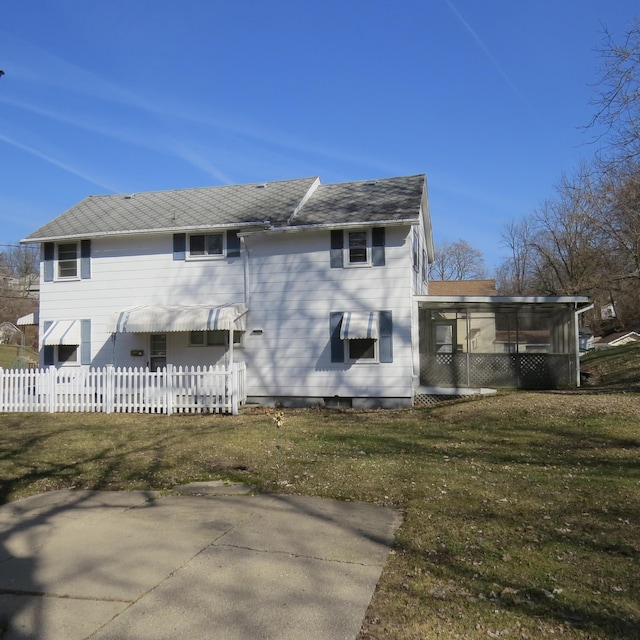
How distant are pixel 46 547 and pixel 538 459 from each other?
6.37 meters

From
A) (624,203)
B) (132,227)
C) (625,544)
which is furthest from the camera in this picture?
(624,203)

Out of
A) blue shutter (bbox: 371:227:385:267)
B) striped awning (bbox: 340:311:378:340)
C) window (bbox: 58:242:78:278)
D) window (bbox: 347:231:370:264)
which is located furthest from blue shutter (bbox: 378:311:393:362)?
window (bbox: 58:242:78:278)

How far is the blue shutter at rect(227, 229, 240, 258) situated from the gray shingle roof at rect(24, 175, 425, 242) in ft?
1.36

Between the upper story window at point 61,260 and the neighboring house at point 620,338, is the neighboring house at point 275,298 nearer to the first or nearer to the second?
the upper story window at point 61,260

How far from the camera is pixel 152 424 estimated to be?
40.9 feet

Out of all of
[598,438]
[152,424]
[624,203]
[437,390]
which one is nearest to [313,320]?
[437,390]

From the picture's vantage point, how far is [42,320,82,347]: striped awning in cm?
1620

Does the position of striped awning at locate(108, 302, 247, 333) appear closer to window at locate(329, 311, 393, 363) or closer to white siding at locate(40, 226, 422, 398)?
white siding at locate(40, 226, 422, 398)

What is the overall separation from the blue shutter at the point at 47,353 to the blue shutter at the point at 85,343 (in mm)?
1012

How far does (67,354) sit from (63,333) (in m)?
0.94

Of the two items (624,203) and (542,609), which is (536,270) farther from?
(542,609)

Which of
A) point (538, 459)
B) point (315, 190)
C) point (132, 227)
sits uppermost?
point (315, 190)

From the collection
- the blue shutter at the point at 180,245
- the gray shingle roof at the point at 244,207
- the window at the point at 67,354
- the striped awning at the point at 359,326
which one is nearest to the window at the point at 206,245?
the blue shutter at the point at 180,245

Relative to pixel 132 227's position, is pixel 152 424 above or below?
below
